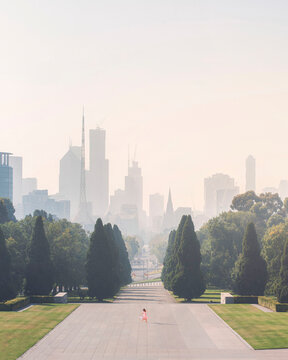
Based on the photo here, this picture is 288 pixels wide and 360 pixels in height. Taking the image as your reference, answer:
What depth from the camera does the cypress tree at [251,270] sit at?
71.6 m

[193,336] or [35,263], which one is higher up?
[35,263]

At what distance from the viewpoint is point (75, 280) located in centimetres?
8356

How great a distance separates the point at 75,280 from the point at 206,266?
22726 mm

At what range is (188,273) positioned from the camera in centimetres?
7394

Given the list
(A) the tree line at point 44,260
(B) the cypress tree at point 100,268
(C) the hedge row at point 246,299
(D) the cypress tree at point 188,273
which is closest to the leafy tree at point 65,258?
(A) the tree line at point 44,260

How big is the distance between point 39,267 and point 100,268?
301 inches

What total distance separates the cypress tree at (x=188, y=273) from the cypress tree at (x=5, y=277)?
2034 cm

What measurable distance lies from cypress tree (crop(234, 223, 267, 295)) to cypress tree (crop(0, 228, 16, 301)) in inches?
1066

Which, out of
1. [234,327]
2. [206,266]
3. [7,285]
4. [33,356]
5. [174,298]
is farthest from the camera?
[206,266]

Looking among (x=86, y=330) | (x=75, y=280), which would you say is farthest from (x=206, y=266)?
(x=86, y=330)

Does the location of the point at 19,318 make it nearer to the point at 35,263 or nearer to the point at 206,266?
the point at 35,263

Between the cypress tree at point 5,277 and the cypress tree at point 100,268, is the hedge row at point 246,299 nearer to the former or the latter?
the cypress tree at point 100,268

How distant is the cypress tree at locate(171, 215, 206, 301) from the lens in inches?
2894

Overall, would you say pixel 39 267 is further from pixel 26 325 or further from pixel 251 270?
pixel 251 270
